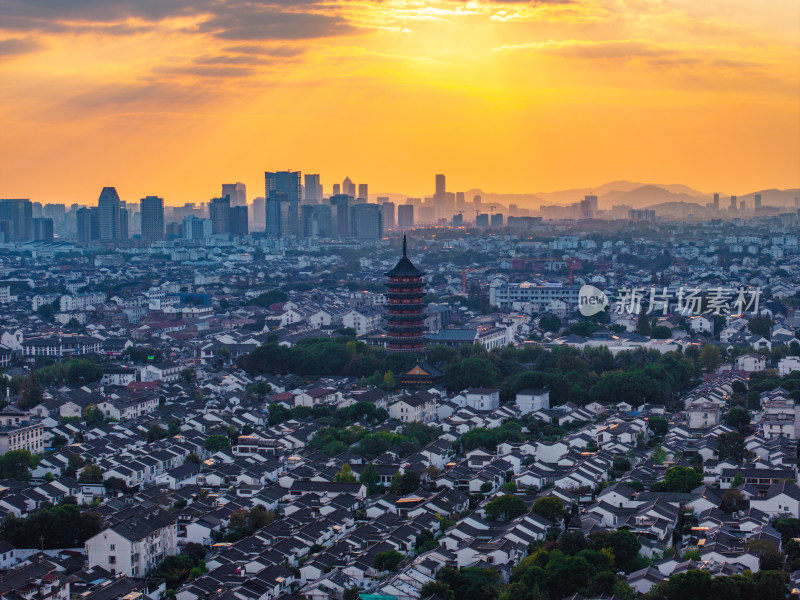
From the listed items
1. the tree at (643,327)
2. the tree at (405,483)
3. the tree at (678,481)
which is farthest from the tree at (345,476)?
the tree at (643,327)

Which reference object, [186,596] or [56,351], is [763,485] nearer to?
[186,596]

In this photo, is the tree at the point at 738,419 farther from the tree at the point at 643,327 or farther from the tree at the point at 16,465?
the tree at the point at 643,327

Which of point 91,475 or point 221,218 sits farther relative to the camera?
point 221,218

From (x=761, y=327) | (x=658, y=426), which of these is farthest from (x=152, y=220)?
(x=658, y=426)

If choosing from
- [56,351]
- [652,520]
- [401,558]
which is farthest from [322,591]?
[56,351]

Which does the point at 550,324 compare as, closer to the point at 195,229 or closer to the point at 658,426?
the point at 658,426

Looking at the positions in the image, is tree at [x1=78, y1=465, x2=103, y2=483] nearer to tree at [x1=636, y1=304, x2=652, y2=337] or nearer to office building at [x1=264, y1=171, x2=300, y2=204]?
tree at [x1=636, y1=304, x2=652, y2=337]

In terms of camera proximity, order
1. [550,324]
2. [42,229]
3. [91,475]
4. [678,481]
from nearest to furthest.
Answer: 1. [678,481]
2. [91,475]
3. [550,324]
4. [42,229]

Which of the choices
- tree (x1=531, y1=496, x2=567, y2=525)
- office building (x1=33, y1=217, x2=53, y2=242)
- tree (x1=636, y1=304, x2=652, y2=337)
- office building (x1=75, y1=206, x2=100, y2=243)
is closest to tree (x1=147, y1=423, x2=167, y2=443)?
tree (x1=531, y1=496, x2=567, y2=525)
